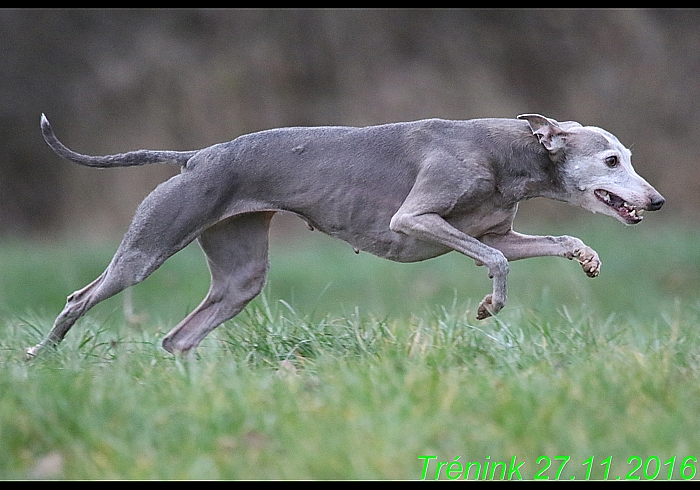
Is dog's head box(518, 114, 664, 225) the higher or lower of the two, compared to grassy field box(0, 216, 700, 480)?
higher

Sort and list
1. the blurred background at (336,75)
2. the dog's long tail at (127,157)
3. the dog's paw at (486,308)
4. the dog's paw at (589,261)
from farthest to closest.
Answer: the blurred background at (336,75) → the dog's long tail at (127,157) → the dog's paw at (589,261) → the dog's paw at (486,308)

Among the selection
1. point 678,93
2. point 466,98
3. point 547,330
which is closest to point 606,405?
point 547,330

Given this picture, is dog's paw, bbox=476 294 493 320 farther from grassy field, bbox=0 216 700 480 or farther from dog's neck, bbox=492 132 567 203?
dog's neck, bbox=492 132 567 203

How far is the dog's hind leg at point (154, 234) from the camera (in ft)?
19.6

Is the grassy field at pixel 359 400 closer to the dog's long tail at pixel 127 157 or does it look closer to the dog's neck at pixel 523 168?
the dog's neck at pixel 523 168

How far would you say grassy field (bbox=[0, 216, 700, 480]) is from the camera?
4027 millimetres

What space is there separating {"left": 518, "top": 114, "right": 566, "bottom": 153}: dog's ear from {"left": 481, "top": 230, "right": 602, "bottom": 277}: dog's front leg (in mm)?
556

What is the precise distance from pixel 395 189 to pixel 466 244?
2.01ft

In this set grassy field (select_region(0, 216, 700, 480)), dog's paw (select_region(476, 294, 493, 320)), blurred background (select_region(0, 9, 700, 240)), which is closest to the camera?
grassy field (select_region(0, 216, 700, 480))

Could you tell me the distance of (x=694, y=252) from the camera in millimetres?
13281

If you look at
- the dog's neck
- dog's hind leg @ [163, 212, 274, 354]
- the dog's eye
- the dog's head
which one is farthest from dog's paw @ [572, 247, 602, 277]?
dog's hind leg @ [163, 212, 274, 354]

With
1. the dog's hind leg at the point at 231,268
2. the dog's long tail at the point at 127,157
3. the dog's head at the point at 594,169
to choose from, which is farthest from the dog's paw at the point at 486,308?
the dog's long tail at the point at 127,157

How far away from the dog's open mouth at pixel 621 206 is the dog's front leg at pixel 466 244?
708mm

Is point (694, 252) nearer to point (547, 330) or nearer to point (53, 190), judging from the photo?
point (547, 330)
